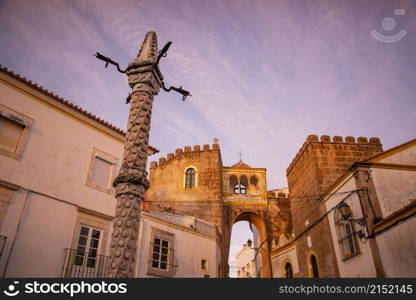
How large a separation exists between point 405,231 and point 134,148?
8.23m

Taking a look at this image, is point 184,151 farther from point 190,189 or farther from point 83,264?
point 83,264

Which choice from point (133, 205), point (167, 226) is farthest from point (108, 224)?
point (133, 205)

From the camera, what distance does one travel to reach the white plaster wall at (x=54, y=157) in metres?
9.27

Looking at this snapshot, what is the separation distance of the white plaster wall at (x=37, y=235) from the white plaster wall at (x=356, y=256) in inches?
387

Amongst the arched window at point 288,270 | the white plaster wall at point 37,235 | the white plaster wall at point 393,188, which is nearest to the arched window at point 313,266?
the arched window at point 288,270

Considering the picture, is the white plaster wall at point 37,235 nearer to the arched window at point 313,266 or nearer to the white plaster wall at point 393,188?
the white plaster wall at point 393,188

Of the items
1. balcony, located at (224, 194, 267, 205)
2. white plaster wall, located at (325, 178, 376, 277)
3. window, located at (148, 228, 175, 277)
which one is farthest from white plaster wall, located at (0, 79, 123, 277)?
balcony, located at (224, 194, 267, 205)

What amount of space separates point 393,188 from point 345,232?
105 inches

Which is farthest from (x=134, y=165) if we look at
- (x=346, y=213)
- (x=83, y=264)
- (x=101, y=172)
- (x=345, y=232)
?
(x=345, y=232)

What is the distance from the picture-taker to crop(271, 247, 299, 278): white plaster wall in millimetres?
18186

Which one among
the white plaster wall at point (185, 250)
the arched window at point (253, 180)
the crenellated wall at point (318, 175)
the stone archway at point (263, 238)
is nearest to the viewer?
the white plaster wall at point (185, 250)

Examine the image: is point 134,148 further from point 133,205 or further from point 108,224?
point 108,224

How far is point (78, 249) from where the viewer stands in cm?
977

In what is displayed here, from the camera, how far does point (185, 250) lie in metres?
15.8
